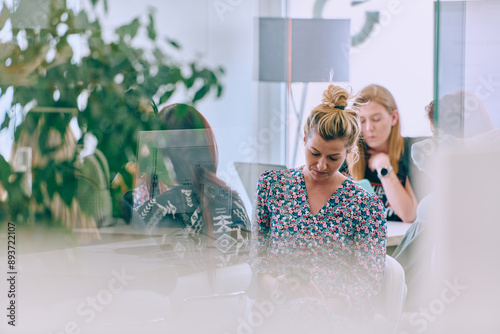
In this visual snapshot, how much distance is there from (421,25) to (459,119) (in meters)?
0.38

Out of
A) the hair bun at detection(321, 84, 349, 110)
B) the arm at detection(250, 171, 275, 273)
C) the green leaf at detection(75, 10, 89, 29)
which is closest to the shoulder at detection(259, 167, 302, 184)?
the arm at detection(250, 171, 275, 273)

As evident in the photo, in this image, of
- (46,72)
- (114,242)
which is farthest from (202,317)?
(46,72)

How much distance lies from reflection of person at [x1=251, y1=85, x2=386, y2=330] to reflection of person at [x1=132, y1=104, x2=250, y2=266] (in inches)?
4.4

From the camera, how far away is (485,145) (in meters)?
1.87

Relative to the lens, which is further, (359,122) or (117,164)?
(117,164)

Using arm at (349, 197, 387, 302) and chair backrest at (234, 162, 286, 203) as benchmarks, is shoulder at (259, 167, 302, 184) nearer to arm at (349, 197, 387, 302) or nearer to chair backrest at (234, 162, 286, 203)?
chair backrest at (234, 162, 286, 203)

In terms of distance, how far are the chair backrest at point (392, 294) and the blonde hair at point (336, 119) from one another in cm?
42

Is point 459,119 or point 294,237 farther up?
point 459,119

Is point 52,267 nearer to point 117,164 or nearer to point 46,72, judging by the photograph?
point 117,164

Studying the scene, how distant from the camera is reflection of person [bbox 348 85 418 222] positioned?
172 cm

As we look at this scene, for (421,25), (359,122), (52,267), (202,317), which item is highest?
(421,25)

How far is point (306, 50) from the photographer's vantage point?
5.71ft

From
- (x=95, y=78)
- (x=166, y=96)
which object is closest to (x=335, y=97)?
(x=166, y=96)

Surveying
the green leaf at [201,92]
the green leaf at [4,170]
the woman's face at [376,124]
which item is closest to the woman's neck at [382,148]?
the woman's face at [376,124]
